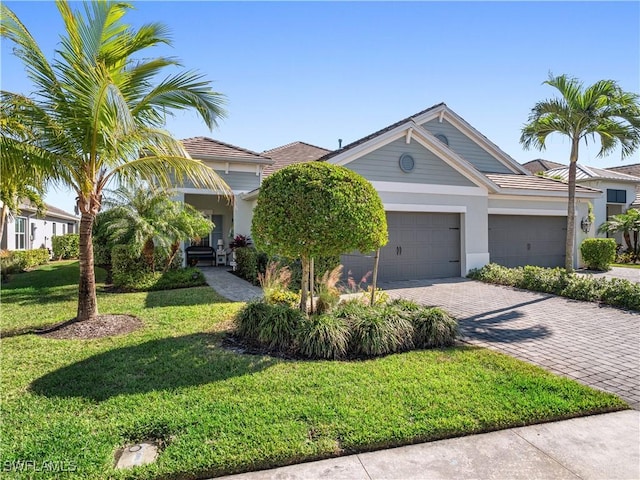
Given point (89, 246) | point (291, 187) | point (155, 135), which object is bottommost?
point (89, 246)

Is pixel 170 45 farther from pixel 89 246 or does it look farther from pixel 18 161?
pixel 89 246

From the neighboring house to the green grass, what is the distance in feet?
70.7

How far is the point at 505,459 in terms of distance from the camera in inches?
126

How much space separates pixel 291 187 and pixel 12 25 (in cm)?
497

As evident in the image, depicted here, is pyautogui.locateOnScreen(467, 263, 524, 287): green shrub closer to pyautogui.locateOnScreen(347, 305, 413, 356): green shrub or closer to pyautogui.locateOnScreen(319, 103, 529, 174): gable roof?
pyautogui.locateOnScreen(319, 103, 529, 174): gable roof

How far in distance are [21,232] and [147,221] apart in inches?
618

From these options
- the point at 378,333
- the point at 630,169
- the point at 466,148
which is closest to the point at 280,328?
the point at 378,333

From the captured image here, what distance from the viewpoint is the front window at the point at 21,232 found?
20719mm

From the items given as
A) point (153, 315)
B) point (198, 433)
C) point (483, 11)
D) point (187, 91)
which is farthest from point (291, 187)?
point (483, 11)

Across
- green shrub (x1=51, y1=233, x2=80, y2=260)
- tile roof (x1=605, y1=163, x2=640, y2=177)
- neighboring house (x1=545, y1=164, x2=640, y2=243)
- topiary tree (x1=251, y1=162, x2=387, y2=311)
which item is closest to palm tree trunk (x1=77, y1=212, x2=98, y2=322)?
topiary tree (x1=251, y1=162, x2=387, y2=311)

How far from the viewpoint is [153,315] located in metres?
7.83

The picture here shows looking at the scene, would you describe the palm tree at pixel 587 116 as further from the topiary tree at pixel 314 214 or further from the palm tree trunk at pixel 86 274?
the palm tree trunk at pixel 86 274

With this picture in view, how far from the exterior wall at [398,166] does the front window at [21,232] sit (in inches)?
782

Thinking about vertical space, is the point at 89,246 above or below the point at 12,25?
below
